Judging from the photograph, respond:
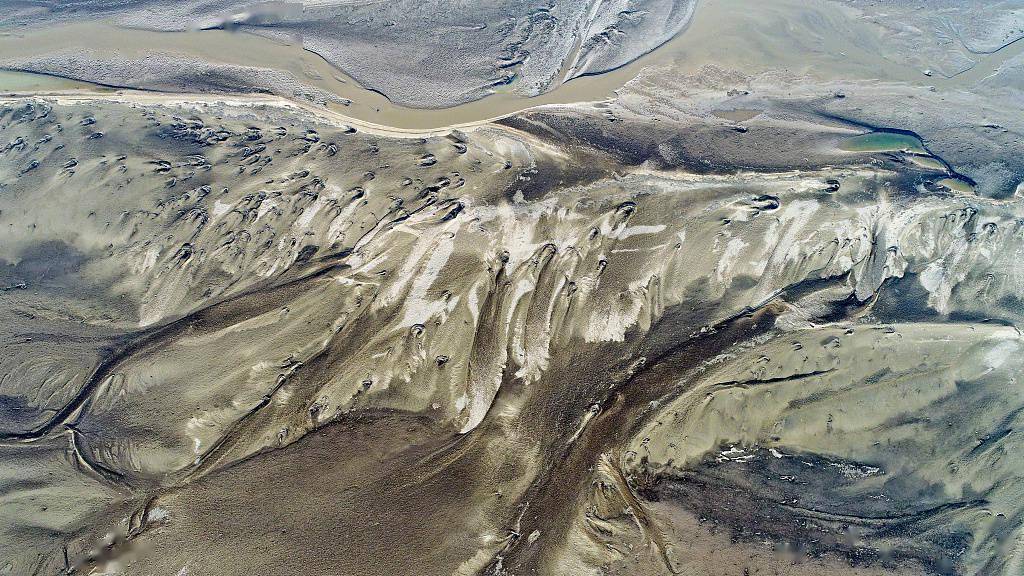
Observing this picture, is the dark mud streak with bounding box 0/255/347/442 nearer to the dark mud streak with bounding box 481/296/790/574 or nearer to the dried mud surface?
the dried mud surface

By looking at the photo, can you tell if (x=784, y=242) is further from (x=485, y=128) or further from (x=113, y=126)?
(x=113, y=126)

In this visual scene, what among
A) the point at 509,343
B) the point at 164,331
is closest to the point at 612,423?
the point at 509,343

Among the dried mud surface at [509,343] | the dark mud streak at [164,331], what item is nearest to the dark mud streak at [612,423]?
the dried mud surface at [509,343]

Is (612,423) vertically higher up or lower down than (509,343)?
lower down

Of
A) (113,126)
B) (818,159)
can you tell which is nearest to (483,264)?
(818,159)

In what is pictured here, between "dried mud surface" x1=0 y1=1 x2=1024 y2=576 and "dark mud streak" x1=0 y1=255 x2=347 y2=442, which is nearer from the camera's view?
"dried mud surface" x1=0 y1=1 x2=1024 y2=576

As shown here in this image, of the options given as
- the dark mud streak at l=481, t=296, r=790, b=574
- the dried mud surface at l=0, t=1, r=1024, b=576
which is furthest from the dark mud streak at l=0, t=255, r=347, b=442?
the dark mud streak at l=481, t=296, r=790, b=574

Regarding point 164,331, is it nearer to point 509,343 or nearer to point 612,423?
point 509,343

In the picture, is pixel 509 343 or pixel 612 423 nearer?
pixel 612 423

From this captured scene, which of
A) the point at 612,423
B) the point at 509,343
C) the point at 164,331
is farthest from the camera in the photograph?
the point at 509,343

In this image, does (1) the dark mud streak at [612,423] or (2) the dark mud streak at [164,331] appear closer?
(1) the dark mud streak at [612,423]

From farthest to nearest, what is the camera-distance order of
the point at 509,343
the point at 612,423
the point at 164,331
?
the point at 509,343
the point at 164,331
the point at 612,423

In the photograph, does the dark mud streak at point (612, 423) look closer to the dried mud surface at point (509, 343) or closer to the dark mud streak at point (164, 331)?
the dried mud surface at point (509, 343)
